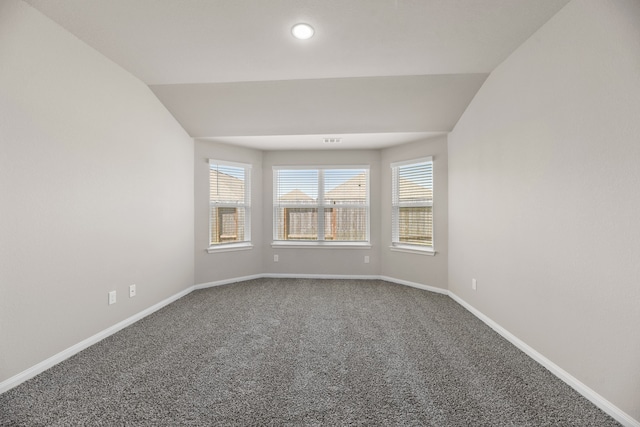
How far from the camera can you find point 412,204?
417 centimetres

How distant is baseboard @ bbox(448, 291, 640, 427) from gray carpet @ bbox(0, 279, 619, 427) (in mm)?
44

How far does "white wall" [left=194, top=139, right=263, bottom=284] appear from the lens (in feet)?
13.1

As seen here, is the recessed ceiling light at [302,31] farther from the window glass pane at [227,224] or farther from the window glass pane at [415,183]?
the window glass pane at [227,224]

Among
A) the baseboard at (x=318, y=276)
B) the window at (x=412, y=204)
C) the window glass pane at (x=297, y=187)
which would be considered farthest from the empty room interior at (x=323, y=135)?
the window glass pane at (x=297, y=187)

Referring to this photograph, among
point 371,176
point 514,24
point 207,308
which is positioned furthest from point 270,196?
point 514,24

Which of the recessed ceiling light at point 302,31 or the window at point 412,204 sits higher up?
the recessed ceiling light at point 302,31

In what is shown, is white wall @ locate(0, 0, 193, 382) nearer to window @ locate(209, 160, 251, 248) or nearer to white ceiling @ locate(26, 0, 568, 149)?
white ceiling @ locate(26, 0, 568, 149)

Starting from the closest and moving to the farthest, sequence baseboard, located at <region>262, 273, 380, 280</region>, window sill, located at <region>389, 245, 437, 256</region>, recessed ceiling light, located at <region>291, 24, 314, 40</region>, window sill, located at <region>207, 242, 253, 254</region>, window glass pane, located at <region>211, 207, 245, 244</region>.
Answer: recessed ceiling light, located at <region>291, 24, 314, 40</region> < window sill, located at <region>389, 245, 437, 256</region> < window sill, located at <region>207, 242, 253, 254</region> < window glass pane, located at <region>211, 207, 245, 244</region> < baseboard, located at <region>262, 273, 380, 280</region>

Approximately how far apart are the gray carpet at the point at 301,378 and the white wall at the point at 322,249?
5.32 ft

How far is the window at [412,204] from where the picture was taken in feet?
13.2

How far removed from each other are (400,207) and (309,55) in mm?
2733

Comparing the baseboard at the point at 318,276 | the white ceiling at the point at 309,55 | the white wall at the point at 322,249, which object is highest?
the white ceiling at the point at 309,55

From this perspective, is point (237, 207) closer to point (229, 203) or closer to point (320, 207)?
point (229, 203)

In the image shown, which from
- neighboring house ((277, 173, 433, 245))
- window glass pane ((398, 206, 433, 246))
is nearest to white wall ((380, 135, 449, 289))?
window glass pane ((398, 206, 433, 246))
